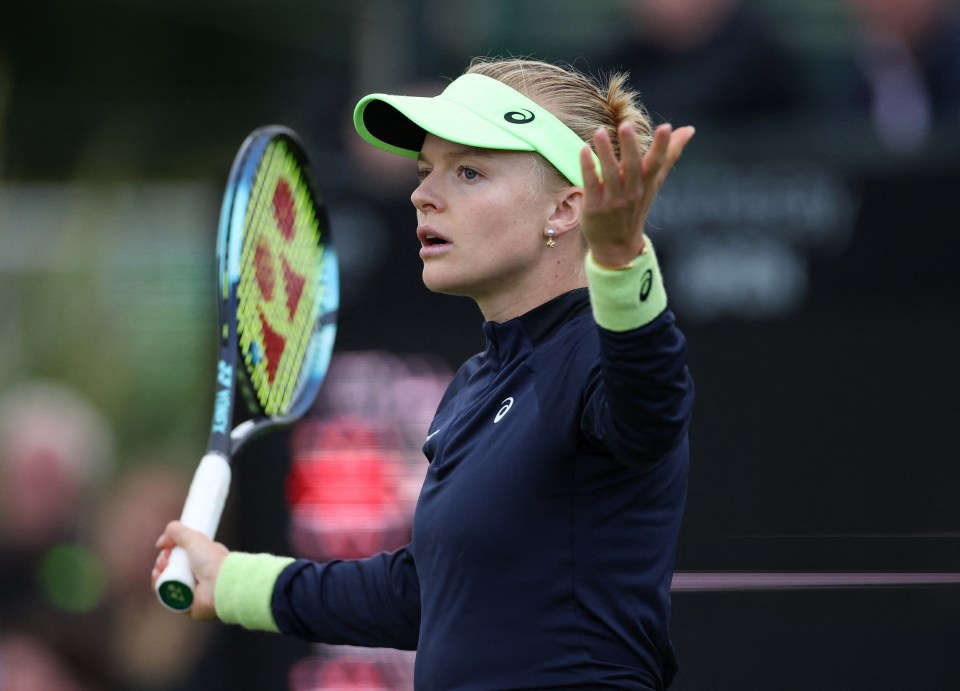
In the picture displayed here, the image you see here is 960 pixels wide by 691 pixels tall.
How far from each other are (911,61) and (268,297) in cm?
211

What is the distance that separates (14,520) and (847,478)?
6.97 feet

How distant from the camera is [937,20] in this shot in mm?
4336

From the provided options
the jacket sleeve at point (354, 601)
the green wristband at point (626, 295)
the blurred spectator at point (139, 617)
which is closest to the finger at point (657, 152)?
the green wristband at point (626, 295)

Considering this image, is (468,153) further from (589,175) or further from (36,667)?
(36,667)

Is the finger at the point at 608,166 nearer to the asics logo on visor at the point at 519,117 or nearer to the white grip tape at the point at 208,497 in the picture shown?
the asics logo on visor at the point at 519,117

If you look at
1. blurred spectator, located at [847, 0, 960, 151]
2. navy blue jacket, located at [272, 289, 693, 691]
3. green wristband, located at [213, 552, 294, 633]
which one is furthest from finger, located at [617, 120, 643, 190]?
blurred spectator, located at [847, 0, 960, 151]

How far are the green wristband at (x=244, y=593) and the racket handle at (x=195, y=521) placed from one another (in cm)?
5

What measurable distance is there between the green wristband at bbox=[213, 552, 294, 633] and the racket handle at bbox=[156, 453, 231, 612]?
0.16ft

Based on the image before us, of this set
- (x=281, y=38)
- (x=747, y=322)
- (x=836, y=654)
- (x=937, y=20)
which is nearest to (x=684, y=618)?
(x=836, y=654)

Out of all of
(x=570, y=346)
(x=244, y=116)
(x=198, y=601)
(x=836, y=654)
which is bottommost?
(x=836, y=654)

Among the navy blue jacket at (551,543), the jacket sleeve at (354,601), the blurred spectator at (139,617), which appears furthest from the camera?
the blurred spectator at (139,617)

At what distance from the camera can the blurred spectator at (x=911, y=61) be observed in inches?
169

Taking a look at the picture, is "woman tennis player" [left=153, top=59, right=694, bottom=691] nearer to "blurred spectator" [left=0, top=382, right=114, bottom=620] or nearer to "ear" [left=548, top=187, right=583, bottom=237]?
"ear" [left=548, top=187, right=583, bottom=237]

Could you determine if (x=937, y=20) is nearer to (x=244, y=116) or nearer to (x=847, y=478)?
(x=847, y=478)
